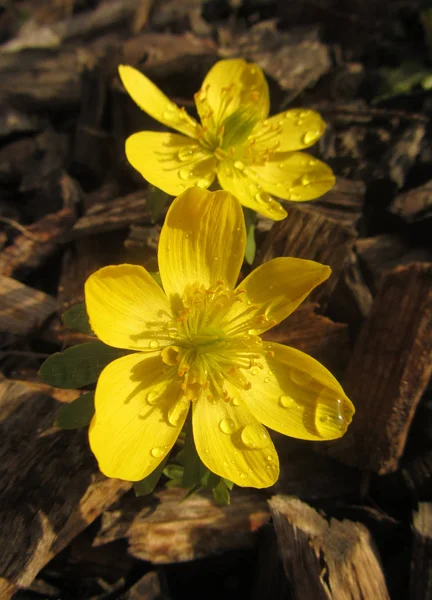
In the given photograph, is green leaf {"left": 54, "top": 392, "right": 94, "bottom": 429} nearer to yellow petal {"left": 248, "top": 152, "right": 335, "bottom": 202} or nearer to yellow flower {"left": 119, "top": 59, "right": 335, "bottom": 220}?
yellow flower {"left": 119, "top": 59, "right": 335, "bottom": 220}

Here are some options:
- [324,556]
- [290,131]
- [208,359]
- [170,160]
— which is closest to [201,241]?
[208,359]

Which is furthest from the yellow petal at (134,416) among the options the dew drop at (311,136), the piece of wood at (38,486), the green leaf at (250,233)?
the dew drop at (311,136)

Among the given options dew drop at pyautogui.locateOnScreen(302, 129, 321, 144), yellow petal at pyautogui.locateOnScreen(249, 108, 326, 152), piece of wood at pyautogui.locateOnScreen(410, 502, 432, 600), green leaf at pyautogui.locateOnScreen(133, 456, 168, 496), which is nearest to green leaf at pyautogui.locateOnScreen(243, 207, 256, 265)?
yellow petal at pyautogui.locateOnScreen(249, 108, 326, 152)

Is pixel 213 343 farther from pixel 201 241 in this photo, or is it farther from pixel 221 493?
pixel 221 493

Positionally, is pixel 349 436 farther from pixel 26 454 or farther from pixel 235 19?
pixel 235 19

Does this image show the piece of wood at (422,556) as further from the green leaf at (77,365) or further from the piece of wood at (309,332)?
the green leaf at (77,365)

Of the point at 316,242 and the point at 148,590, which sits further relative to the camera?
the point at 316,242

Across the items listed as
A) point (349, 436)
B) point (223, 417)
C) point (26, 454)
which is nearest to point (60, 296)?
point (26, 454)
